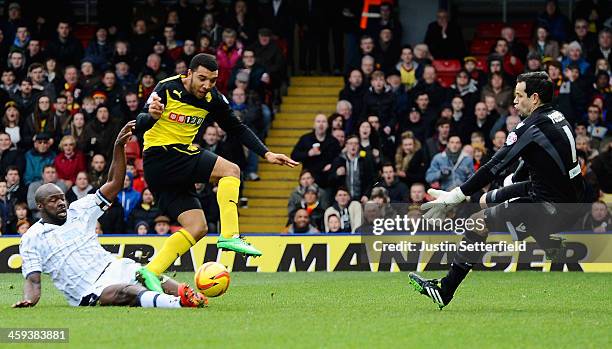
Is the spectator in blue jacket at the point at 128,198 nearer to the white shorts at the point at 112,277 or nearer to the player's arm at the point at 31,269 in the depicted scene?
the white shorts at the point at 112,277

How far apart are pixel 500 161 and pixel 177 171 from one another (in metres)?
3.08

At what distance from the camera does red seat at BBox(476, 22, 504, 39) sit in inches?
985

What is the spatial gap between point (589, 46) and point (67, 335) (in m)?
14.9

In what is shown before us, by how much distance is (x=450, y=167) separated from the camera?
66.1 ft

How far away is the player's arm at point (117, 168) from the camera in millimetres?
11912

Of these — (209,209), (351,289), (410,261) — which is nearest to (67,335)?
(351,289)

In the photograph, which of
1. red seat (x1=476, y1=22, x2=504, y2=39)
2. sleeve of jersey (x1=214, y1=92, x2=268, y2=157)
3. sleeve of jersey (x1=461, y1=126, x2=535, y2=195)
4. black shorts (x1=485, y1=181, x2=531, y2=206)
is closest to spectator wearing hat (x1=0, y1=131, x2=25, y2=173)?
red seat (x1=476, y1=22, x2=504, y2=39)

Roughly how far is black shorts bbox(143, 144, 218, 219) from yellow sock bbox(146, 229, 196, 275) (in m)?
0.25

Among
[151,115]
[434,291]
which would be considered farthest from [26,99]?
[434,291]

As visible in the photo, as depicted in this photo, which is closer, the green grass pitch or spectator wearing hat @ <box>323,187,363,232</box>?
the green grass pitch

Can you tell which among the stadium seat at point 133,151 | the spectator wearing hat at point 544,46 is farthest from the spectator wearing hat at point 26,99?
the spectator wearing hat at point 544,46

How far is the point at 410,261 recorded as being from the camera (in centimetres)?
1861

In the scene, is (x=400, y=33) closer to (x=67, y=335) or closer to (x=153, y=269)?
(x=153, y=269)

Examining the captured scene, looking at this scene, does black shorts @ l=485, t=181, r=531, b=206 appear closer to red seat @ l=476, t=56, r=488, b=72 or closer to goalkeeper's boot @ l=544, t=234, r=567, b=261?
goalkeeper's boot @ l=544, t=234, r=567, b=261
